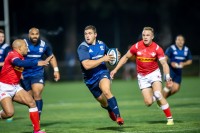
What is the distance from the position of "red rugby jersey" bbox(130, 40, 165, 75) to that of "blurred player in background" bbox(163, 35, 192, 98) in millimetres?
4468

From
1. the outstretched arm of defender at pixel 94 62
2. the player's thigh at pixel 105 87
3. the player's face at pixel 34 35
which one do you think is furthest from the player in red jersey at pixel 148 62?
the player's face at pixel 34 35

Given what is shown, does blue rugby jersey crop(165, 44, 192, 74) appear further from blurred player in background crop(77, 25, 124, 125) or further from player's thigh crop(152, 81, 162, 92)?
blurred player in background crop(77, 25, 124, 125)

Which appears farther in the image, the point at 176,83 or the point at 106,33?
the point at 106,33

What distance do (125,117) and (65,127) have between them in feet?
7.70

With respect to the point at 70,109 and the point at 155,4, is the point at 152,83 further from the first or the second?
the point at 155,4

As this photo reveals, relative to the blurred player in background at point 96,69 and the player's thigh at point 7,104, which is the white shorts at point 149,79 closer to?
the blurred player in background at point 96,69

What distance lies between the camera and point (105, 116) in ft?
50.6

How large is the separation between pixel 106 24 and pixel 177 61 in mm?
15080

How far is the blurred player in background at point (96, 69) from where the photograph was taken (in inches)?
466

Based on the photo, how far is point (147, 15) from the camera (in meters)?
33.8

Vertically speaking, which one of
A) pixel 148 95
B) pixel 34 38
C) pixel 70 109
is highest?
pixel 34 38

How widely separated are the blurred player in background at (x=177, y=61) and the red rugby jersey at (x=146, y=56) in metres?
4.47

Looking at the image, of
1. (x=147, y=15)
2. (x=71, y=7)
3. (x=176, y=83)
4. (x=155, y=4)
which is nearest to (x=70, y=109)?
(x=176, y=83)

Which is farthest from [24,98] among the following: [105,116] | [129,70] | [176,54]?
[129,70]
